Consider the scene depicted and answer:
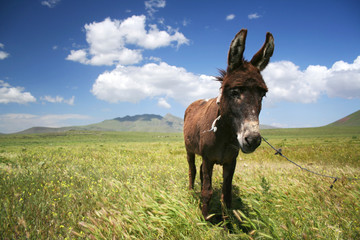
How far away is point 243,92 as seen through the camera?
273cm

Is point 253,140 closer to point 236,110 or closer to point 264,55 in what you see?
point 236,110

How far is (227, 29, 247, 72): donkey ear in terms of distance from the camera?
2.67 metres

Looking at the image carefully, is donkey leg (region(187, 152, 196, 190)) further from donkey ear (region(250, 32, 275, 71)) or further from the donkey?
donkey ear (region(250, 32, 275, 71))

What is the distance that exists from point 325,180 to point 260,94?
3.78 meters

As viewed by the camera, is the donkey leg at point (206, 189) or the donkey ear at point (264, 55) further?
the donkey leg at point (206, 189)

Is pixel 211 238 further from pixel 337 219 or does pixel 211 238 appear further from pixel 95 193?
pixel 95 193

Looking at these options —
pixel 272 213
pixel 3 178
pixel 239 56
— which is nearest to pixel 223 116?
pixel 239 56

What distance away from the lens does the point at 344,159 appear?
1049cm

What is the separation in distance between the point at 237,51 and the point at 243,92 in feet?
2.30

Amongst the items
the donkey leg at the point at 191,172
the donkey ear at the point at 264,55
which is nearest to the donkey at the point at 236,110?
the donkey ear at the point at 264,55

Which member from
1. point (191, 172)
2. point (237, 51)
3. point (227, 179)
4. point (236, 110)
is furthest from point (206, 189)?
point (237, 51)

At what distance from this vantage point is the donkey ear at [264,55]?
2885 millimetres

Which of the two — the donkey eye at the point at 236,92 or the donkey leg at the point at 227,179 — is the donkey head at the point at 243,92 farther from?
the donkey leg at the point at 227,179

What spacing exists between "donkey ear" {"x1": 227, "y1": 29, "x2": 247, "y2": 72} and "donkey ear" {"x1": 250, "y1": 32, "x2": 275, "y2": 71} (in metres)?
0.33
